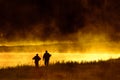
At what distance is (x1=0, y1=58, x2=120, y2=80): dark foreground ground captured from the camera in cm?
3200

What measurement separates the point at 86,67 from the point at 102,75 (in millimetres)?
2987

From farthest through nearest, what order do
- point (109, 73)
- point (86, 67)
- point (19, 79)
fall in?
point (86, 67), point (109, 73), point (19, 79)

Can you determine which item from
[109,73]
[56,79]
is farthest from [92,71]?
[56,79]

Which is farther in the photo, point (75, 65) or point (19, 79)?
point (75, 65)

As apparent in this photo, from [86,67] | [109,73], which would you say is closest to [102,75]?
[109,73]

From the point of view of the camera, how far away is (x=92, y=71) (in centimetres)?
3412

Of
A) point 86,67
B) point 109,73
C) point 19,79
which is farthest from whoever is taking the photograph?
point 86,67

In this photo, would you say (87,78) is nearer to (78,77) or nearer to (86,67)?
(78,77)

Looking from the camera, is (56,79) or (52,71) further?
(52,71)

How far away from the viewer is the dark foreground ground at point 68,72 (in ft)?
105

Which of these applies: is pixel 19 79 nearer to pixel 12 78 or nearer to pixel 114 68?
pixel 12 78

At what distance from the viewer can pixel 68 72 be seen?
33.8 metres

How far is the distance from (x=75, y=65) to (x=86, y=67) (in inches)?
65.1

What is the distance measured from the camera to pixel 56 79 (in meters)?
31.2
